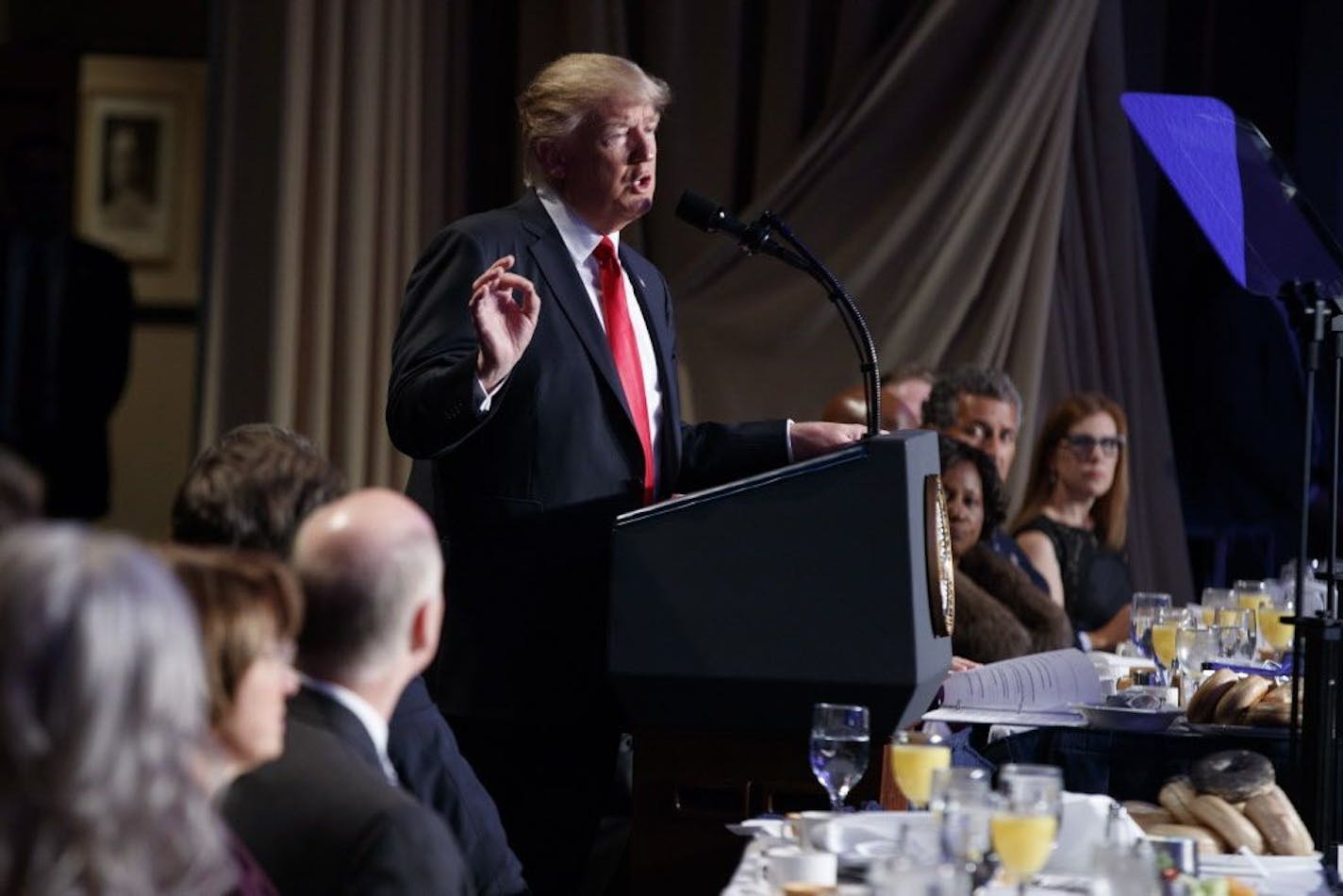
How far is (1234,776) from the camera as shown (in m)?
2.37

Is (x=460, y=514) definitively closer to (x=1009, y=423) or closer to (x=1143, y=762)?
(x=1143, y=762)

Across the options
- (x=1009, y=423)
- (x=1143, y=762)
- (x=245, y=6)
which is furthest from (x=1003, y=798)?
(x=245, y=6)

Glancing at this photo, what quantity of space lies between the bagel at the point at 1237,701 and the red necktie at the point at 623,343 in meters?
0.87

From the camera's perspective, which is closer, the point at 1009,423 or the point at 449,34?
the point at 1009,423

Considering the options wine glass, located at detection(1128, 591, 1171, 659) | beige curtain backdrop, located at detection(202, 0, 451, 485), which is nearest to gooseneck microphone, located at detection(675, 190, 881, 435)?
wine glass, located at detection(1128, 591, 1171, 659)

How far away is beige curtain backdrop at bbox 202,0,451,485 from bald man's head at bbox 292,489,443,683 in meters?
3.51

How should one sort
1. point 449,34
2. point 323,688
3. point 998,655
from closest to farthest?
point 323,688
point 998,655
point 449,34

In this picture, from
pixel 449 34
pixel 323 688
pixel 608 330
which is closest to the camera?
pixel 323 688

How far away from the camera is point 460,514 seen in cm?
295

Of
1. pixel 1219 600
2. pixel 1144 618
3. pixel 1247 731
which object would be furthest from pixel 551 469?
pixel 1219 600

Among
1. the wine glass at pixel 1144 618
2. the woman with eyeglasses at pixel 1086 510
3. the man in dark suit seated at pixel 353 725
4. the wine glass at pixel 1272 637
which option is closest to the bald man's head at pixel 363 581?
the man in dark suit seated at pixel 353 725

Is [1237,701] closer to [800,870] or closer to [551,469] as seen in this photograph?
[551,469]

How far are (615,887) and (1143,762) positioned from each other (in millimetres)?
1131

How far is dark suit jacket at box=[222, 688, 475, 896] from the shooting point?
67.8 inches
